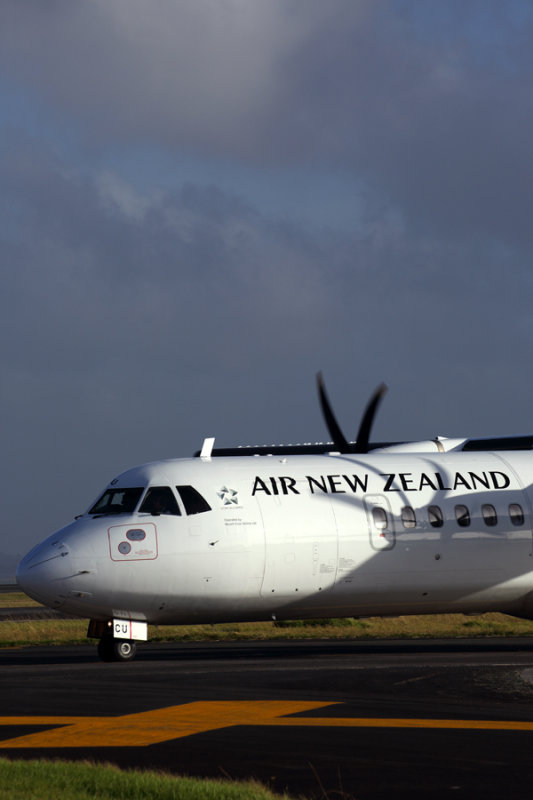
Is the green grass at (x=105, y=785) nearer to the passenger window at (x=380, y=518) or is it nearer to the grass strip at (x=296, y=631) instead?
the passenger window at (x=380, y=518)

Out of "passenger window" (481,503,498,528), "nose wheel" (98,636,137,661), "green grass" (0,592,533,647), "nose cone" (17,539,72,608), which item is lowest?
"nose wheel" (98,636,137,661)

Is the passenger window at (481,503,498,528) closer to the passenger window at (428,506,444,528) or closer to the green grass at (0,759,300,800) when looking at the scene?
the passenger window at (428,506,444,528)

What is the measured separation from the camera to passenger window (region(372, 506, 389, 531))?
26016 millimetres

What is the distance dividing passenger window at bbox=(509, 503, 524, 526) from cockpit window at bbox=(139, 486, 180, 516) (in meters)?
8.23

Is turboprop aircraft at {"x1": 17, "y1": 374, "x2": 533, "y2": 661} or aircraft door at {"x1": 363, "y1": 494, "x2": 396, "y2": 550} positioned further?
aircraft door at {"x1": 363, "y1": 494, "x2": 396, "y2": 550}

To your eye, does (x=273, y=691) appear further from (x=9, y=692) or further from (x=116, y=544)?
(x=116, y=544)

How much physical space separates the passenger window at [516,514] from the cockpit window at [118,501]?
891 cm

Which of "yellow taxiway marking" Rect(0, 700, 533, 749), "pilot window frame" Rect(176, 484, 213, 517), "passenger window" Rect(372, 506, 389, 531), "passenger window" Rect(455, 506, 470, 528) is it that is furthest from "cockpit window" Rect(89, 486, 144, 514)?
"yellow taxiway marking" Rect(0, 700, 533, 749)

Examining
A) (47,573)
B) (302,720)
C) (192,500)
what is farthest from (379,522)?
(302,720)

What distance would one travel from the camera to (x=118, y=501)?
81.6ft

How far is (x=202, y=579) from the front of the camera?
79.5ft

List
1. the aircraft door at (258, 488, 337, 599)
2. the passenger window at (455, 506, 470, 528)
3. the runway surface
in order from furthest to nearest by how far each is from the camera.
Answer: the passenger window at (455, 506, 470, 528) < the aircraft door at (258, 488, 337, 599) < the runway surface

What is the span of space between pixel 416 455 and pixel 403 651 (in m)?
4.73

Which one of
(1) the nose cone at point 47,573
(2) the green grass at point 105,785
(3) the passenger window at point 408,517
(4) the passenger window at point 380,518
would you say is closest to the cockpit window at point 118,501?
(1) the nose cone at point 47,573
